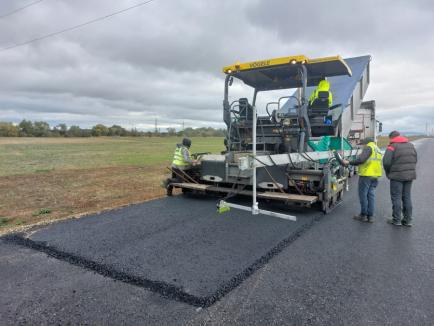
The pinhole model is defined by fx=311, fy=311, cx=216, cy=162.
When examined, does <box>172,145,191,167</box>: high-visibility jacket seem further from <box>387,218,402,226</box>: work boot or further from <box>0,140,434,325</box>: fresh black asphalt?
<box>387,218,402,226</box>: work boot

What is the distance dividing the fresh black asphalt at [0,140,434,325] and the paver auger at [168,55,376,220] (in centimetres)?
92

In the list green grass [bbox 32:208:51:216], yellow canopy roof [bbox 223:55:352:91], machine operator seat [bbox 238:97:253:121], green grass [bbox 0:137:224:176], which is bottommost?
green grass [bbox 32:208:51:216]

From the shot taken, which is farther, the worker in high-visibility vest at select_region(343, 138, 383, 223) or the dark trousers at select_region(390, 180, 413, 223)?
the worker in high-visibility vest at select_region(343, 138, 383, 223)

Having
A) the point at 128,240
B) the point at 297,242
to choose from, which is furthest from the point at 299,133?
the point at 128,240

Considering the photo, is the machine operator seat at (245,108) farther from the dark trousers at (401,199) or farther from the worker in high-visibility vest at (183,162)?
the dark trousers at (401,199)

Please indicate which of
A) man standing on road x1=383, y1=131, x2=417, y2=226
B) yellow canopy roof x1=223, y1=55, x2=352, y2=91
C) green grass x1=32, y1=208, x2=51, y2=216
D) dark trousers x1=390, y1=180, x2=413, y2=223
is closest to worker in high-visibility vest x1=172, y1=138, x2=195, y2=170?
yellow canopy roof x1=223, y1=55, x2=352, y2=91

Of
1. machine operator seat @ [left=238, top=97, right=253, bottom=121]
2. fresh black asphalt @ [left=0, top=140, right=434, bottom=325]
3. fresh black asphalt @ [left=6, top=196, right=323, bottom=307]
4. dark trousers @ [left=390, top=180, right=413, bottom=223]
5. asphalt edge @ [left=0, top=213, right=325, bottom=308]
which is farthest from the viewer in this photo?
machine operator seat @ [left=238, top=97, right=253, bottom=121]

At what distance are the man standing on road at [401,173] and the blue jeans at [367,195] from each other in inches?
11.3

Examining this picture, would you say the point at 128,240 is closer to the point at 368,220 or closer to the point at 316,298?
the point at 316,298

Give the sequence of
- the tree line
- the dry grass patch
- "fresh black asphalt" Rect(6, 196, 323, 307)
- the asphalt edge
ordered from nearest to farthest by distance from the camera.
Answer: the asphalt edge < "fresh black asphalt" Rect(6, 196, 323, 307) < the dry grass patch < the tree line

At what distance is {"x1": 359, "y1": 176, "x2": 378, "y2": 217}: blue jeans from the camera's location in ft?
16.2

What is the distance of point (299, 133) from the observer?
Answer: 5.74 meters

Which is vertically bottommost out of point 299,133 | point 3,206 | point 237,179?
point 3,206

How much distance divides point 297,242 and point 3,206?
6115mm
